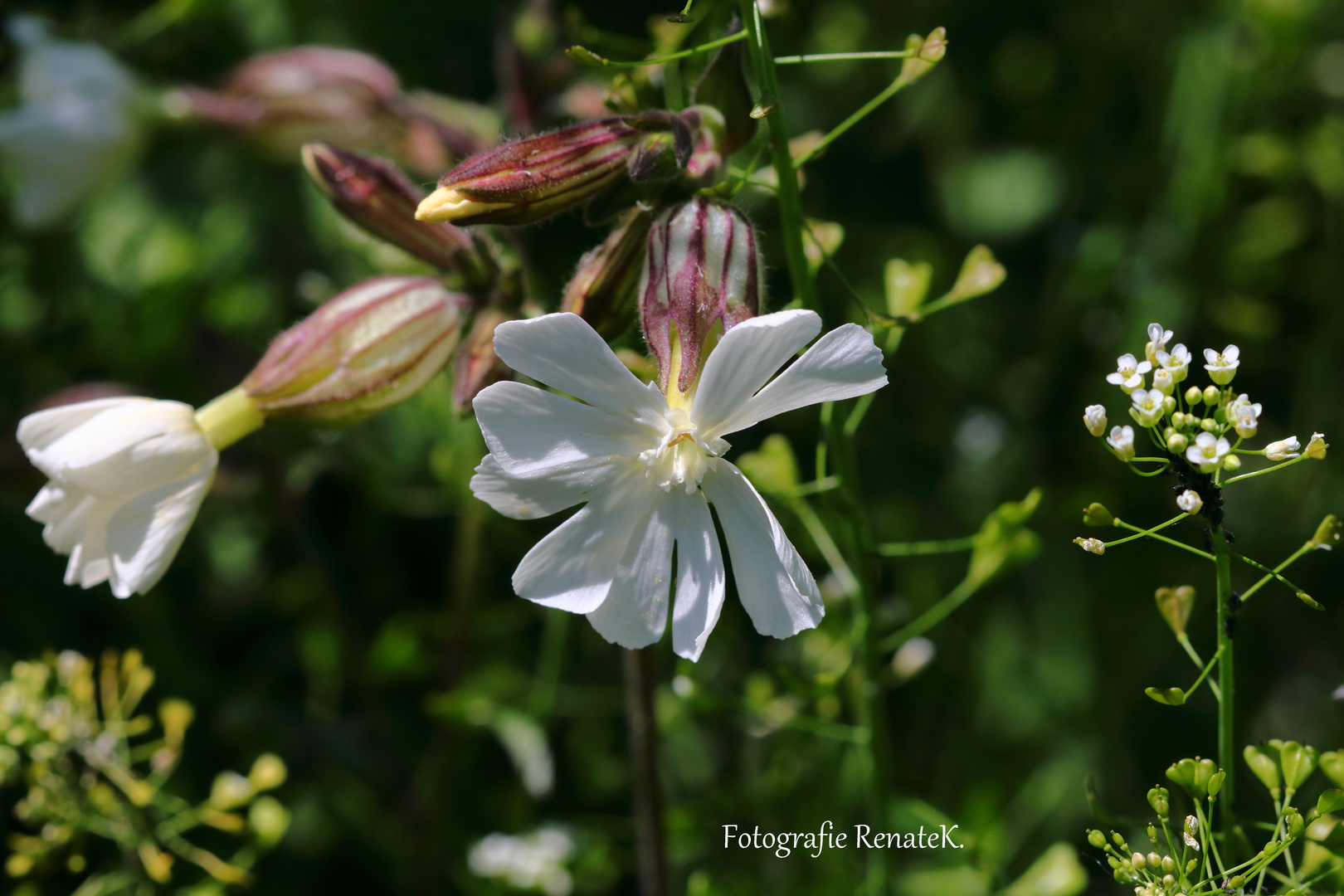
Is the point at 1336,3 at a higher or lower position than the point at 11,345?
higher

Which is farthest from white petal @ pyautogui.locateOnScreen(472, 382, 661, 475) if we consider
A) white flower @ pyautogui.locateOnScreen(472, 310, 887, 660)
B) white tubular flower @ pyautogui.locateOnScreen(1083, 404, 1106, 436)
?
white tubular flower @ pyautogui.locateOnScreen(1083, 404, 1106, 436)

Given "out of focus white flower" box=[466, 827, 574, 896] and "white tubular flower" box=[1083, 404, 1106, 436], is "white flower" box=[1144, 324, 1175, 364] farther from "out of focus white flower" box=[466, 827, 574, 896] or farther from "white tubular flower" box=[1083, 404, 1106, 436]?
"out of focus white flower" box=[466, 827, 574, 896]

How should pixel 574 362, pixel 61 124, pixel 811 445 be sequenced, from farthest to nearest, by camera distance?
pixel 811 445
pixel 61 124
pixel 574 362

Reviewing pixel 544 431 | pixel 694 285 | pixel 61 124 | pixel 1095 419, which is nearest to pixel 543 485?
pixel 544 431

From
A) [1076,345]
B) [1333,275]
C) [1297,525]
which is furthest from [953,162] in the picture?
[1297,525]

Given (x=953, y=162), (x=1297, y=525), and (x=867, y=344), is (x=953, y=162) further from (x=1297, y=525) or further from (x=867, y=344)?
(x=867, y=344)

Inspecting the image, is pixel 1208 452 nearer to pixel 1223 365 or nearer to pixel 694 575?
pixel 1223 365

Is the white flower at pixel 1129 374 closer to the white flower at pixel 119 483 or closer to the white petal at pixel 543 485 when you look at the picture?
the white petal at pixel 543 485
